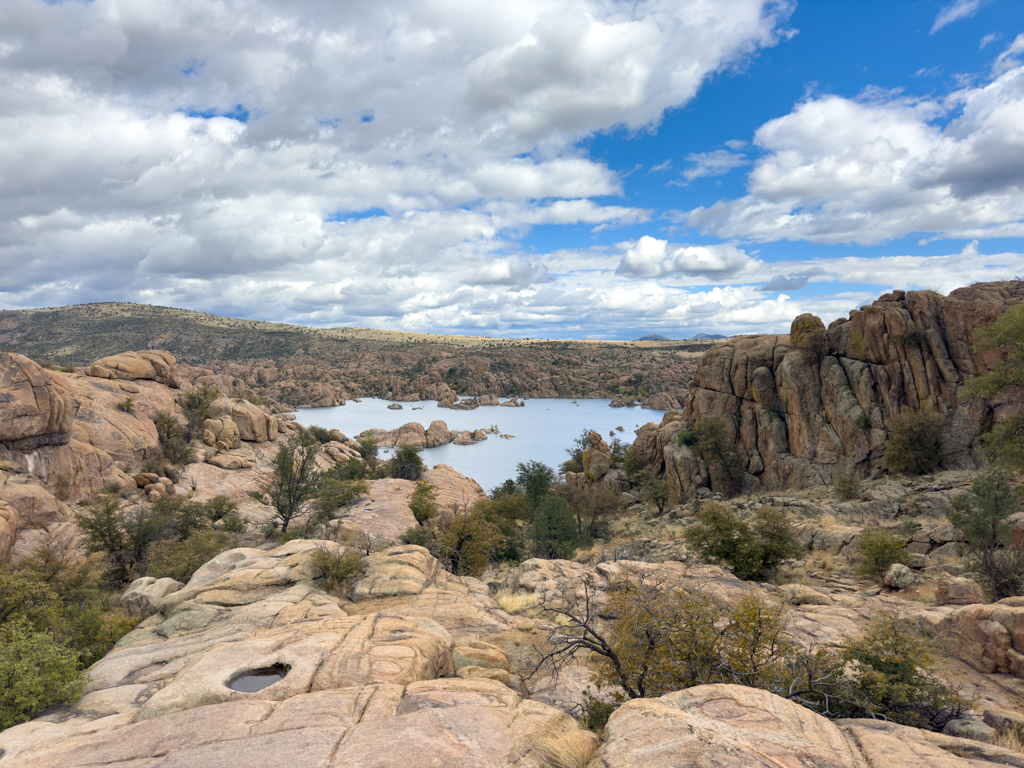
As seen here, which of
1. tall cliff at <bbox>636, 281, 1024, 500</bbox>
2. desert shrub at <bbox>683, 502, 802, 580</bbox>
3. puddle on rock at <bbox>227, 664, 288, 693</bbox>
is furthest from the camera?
tall cliff at <bbox>636, 281, 1024, 500</bbox>

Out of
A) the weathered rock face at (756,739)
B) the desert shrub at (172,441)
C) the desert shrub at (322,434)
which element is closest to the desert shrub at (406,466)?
the desert shrub at (322,434)

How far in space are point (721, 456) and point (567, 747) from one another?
37.5 meters

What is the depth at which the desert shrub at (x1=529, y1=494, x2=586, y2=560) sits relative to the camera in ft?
93.5

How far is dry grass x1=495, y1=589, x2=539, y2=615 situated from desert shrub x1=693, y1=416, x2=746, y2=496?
89.8 ft

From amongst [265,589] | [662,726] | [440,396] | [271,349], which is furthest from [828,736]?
[271,349]

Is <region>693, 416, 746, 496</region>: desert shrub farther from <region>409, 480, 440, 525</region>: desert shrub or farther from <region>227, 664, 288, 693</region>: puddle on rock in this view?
<region>227, 664, 288, 693</region>: puddle on rock

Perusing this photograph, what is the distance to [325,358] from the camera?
153 metres

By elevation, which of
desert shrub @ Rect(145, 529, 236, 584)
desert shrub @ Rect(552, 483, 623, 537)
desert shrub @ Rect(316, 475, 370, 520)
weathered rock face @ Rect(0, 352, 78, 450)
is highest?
weathered rock face @ Rect(0, 352, 78, 450)

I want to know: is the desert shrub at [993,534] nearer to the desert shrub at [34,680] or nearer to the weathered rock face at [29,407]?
the desert shrub at [34,680]

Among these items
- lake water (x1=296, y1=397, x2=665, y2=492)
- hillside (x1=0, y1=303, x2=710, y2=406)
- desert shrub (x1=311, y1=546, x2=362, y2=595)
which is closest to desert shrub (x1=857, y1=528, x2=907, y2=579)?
desert shrub (x1=311, y1=546, x2=362, y2=595)

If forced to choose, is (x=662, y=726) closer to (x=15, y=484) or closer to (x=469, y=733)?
(x=469, y=733)

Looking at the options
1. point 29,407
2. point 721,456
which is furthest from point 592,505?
point 29,407

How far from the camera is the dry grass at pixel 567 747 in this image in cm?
581

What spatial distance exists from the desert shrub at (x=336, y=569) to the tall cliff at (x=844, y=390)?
32.3 metres
